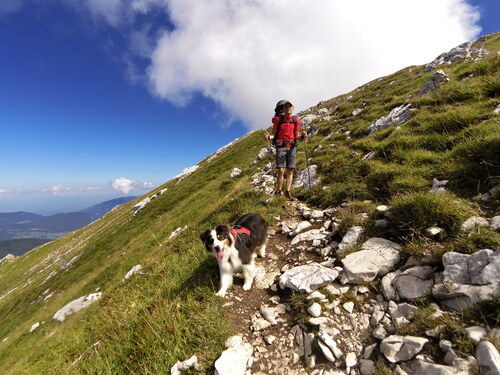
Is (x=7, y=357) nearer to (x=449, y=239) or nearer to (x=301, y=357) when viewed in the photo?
(x=301, y=357)

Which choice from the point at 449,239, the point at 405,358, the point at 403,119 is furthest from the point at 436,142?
the point at 405,358

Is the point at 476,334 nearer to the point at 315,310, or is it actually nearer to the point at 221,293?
the point at 315,310

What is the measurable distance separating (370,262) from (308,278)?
1.28 m

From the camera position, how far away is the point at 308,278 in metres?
4.94

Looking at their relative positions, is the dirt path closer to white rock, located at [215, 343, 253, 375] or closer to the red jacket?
white rock, located at [215, 343, 253, 375]

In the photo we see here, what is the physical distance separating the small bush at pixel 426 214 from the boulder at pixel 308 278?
1718mm

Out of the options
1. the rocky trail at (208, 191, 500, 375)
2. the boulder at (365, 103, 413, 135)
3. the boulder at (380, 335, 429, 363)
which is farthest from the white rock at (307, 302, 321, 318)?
the boulder at (365, 103, 413, 135)

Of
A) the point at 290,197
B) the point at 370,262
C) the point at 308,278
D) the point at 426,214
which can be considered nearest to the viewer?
the point at 370,262

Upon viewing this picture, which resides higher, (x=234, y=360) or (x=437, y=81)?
(x=437, y=81)

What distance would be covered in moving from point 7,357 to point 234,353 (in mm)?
26755

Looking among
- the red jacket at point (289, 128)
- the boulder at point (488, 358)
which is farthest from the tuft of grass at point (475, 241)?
the red jacket at point (289, 128)

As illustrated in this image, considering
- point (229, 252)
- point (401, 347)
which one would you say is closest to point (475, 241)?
point (401, 347)

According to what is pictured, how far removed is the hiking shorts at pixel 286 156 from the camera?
10.2m

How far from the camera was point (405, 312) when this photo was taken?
356cm
